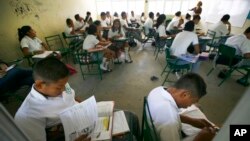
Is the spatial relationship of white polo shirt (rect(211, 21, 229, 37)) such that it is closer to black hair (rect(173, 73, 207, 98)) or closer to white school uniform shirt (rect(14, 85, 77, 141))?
black hair (rect(173, 73, 207, 98))

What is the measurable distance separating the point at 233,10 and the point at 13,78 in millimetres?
7091

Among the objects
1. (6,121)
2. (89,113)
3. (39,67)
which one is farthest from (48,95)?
(6,121)

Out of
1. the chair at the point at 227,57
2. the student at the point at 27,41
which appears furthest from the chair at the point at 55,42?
the chair at the point at 227,57

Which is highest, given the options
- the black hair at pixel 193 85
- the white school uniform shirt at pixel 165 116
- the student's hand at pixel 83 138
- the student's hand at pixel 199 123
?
the black hair at pixel 193 85

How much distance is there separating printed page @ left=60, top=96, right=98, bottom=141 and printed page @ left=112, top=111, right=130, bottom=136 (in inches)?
6.1

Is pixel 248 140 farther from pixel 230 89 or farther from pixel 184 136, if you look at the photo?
pixel 230 89

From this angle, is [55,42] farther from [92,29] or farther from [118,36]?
[118,36]

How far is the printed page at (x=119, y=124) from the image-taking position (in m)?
1.00

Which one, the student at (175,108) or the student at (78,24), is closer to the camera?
the student at (175,108)

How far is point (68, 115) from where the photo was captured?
870mm

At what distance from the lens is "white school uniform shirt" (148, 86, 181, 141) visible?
92cm

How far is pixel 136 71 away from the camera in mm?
3758

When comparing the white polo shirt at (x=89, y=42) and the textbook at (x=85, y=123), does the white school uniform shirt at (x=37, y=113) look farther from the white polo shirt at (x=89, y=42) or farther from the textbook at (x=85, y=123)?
the white polo shirt at (x=89, y=42)

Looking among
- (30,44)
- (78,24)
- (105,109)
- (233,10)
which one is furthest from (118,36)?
(233,10)
